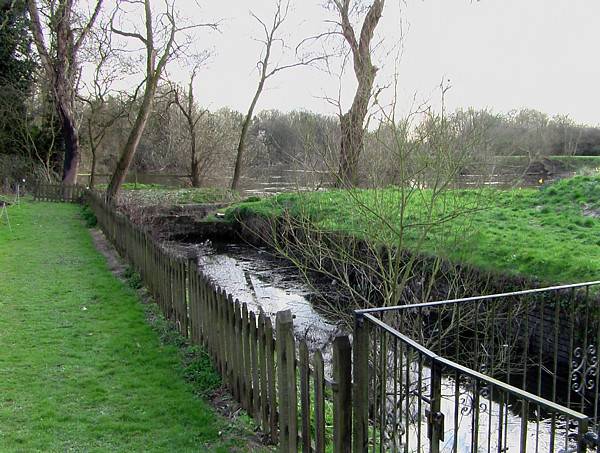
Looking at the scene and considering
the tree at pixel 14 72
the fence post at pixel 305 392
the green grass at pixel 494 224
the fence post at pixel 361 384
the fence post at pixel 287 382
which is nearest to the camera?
the fence post at pixel 361 384

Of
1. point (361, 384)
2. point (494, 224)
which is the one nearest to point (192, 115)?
point (494, 224)

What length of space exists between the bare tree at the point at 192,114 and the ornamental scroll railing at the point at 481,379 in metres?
24.5

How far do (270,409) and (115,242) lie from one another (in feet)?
29.6

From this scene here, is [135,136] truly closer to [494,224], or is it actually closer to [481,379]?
[494,224]

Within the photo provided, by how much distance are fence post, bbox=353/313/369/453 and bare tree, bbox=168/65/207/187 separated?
2786 cm

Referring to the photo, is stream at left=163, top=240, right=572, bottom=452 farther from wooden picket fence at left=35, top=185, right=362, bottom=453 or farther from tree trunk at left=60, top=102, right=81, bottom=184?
tree trunk at left=60, top=102, right=81, bottom=184

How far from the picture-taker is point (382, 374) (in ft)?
8.77

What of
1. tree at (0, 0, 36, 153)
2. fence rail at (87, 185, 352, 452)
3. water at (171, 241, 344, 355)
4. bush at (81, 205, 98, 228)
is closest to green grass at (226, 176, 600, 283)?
fence rail at (87, 185, 352, 452)

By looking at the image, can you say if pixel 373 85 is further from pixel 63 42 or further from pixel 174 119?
pixel 174 119

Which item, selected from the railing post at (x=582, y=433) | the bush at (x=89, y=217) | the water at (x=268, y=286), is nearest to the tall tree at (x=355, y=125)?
the water at (x=268, y=286)

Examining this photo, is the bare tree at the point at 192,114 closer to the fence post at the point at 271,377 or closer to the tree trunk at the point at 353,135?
the tree trunk at the point at 353,135

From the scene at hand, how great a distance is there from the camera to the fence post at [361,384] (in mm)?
2611

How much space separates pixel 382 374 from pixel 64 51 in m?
24.0

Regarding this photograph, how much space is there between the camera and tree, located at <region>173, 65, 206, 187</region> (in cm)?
2980
